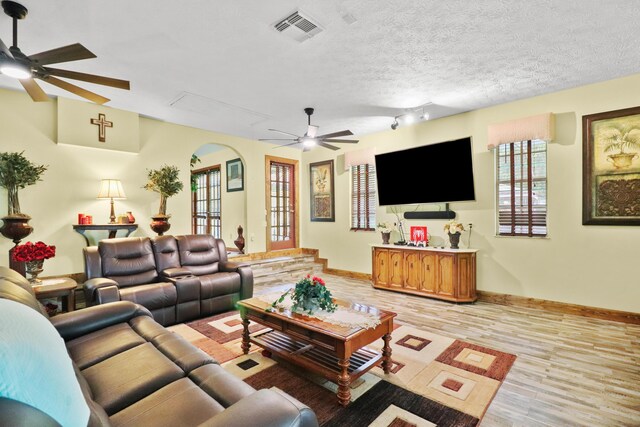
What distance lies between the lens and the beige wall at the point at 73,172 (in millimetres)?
4066

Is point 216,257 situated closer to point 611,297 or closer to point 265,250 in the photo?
point 265,250

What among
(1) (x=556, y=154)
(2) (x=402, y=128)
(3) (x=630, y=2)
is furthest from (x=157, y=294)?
(1) (x=556, y=154)

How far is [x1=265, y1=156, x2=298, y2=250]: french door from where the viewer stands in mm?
6824

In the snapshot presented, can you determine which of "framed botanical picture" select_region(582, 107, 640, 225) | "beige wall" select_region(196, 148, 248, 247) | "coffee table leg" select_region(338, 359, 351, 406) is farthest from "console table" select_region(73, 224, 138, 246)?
"framed botanical picture" select_region(582, 107, 640, 225)

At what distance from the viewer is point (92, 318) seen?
7.14ft

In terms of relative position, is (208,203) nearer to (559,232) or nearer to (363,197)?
(363,197)

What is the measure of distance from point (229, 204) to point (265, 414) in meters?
6.74

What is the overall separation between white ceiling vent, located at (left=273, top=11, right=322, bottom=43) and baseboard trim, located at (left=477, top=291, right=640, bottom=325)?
4.22 metres

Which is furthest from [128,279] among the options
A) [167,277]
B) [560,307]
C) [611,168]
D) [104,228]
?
[611,168]

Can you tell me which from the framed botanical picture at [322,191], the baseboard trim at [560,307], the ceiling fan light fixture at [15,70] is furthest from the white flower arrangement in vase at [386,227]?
the ceiling fan light fixture at [15,70]

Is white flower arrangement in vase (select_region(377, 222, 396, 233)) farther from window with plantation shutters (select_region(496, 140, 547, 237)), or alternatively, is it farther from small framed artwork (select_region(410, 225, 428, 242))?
window with plantation shutters (select_region(496, 140, 547, 237))

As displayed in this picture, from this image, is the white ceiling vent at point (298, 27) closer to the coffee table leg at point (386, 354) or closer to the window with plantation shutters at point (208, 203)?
the coffee table leg at point (386, 354)

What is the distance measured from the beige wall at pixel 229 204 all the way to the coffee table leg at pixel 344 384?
5055 mm

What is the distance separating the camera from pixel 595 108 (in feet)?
12.5
